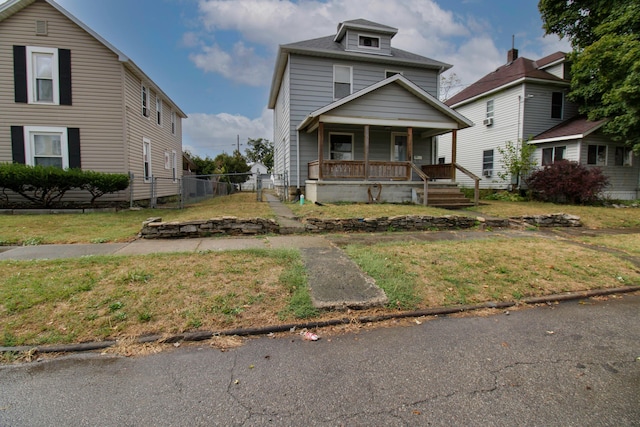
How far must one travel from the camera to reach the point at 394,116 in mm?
13141

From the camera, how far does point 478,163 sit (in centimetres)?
2084

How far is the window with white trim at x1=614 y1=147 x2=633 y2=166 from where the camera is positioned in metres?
17.4

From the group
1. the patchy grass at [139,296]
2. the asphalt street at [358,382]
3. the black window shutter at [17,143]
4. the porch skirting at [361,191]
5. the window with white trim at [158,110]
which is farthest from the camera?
the window with white trim at [158,110]

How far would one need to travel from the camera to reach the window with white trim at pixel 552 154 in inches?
670

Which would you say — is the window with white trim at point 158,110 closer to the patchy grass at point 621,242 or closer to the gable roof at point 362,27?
the gable roof at point 362,27

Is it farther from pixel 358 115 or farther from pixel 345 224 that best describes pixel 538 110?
pixel 345 224

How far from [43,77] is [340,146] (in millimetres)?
11785

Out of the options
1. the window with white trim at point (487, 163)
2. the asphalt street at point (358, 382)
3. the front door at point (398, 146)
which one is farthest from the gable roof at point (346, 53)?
the asphalt street at point (358, 382)

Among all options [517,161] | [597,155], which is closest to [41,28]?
[517,161]

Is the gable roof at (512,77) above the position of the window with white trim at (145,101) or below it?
above

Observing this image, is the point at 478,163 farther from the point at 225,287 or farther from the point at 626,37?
the point at 225,287

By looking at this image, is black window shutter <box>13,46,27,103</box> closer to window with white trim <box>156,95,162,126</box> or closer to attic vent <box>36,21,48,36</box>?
attic vent <box>36,21,48,36</box>

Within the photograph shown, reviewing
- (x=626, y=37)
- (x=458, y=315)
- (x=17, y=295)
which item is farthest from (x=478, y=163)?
(x=17, y=295)

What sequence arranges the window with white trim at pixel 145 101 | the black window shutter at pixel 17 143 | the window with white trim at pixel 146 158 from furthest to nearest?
1. the window with white trim at pixel 145 101
2. the window with white trim at pixel 146 158
3. the black window shutter at pixel 17 143
